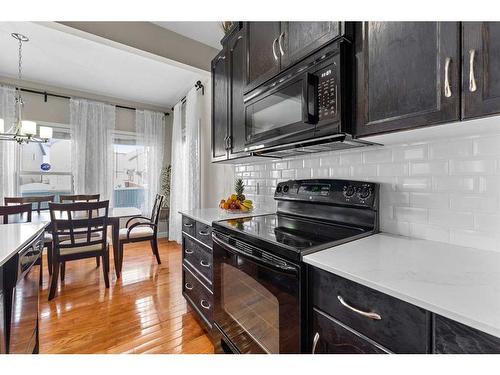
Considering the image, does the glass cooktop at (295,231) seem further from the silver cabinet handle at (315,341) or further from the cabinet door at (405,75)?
the cabinet door at (405,75)

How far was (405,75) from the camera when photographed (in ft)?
2.95

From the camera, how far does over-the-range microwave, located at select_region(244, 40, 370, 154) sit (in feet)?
3.55

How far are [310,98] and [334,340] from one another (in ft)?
3.41

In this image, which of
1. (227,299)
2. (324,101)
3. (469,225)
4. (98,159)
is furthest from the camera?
(98,159)

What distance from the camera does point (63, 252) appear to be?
2.37 m

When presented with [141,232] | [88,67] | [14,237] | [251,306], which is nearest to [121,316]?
[14,237]

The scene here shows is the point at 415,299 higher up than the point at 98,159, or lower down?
lower down

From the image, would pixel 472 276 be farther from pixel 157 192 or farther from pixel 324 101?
pixel 157 192

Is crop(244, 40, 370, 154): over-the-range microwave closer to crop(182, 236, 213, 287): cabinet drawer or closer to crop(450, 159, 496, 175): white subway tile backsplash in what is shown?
crop(450, 159, 496, 175): white subway tile backsplash

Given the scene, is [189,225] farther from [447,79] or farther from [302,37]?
[447,79]

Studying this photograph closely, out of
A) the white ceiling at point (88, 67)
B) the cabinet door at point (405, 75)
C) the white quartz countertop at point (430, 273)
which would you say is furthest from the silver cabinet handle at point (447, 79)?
the white ceiling at point (88, 67)

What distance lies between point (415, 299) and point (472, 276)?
283mm

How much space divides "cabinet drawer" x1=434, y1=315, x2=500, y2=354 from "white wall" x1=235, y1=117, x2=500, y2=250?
0.63m
